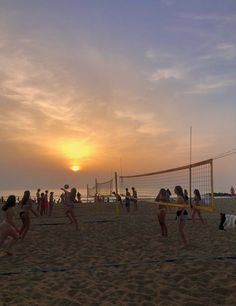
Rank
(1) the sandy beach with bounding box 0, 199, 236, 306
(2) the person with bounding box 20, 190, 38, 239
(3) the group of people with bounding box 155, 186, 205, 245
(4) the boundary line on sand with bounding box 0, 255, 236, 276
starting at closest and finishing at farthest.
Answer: (1) the sandy beach with bounding box 0, 199, 236, 306, (4) the boundary line on sand with bounding box 0, 255, 236, 276, (3) the group of people with bounding box 155, 186, 205, 245, (2) the person with bounding box 20, 190, 38, 239

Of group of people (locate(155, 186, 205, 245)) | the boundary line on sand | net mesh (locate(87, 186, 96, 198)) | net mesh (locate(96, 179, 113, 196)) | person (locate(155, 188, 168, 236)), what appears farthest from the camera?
net mesh (locate(87, 186, 96, 198))

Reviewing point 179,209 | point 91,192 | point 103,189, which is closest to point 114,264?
point 179,209

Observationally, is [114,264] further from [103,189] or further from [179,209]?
[103,189]

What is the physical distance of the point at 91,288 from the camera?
6.62m

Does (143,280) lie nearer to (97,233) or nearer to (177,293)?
(177,293)

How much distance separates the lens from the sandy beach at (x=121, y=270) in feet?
20.2

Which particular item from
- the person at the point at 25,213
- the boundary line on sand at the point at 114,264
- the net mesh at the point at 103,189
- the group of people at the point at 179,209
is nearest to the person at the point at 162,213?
the group of people at the point at 179,209

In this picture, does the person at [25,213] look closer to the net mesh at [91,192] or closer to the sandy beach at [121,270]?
the sandy beach at [121,270]

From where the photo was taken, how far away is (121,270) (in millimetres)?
7703

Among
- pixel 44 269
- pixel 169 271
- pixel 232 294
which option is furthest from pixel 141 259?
pixel 232 294

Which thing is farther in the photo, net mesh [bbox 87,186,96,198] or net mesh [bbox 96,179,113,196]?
net mesh [bbox 87,186,96,198]

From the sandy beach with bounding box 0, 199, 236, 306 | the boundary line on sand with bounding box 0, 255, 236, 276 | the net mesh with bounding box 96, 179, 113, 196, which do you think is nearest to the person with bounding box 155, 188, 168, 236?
the sandy beach with bounding box 0, 199, 236, 306

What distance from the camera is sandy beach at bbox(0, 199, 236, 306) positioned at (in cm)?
616

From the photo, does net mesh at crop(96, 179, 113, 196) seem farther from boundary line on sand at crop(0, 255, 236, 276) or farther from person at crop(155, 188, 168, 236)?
boundary line on sand at crop(0, 255, 236, 276)
